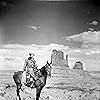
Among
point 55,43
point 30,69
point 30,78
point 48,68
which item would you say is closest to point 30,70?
point 30,69

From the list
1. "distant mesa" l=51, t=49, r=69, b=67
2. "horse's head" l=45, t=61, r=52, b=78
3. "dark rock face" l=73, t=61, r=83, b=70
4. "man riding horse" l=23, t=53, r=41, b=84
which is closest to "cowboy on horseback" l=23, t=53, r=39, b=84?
"man riding horse" l=23, t=53, r=41, b=84

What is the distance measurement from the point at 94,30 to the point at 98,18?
0.72 ft

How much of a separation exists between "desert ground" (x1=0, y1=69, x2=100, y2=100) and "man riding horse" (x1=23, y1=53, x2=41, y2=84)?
25cm

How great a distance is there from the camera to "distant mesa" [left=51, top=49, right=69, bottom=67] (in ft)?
14.0

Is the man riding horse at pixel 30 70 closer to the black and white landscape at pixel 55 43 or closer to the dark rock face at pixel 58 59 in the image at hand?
the black and white landscape at pixel 55 43

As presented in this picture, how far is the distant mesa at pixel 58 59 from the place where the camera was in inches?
169

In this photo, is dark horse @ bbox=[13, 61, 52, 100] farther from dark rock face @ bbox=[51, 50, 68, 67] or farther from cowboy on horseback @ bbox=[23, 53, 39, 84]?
dark rock face @ bbox=[51, 50, 68, 67]

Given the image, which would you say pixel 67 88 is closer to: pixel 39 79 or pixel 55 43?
pixel 39 79

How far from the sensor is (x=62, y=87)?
430 cm

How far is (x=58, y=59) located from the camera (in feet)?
14.0

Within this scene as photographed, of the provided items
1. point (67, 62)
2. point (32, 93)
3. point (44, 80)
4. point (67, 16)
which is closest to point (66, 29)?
point (67, 16)

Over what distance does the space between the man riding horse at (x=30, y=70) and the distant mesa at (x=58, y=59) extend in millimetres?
325

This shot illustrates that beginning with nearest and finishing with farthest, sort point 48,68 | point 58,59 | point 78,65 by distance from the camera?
point 48,68 → point 58,59 → point 78,65

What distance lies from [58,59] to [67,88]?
1.69ft
